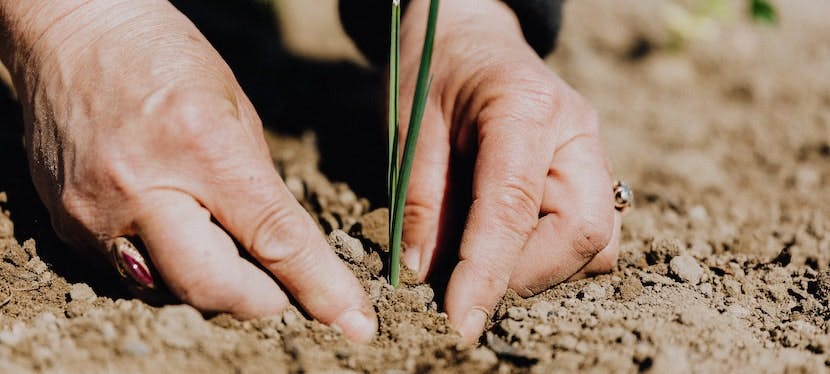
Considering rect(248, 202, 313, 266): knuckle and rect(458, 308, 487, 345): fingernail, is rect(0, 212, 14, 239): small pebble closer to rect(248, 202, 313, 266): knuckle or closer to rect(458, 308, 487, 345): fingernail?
rect(248, 202, 313, 266): knuckle

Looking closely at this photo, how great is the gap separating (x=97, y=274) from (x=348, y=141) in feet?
3.16

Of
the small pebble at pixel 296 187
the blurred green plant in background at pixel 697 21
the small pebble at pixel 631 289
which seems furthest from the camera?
the blurred green plant in background at pixel 697 21

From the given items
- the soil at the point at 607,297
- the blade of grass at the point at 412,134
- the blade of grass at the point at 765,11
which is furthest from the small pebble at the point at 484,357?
the blade of grass at the point at 765,11

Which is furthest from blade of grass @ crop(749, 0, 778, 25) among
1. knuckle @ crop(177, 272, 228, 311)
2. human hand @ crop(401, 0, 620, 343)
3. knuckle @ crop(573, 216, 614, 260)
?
knuckle @ crop(177, 272, 228, 311)

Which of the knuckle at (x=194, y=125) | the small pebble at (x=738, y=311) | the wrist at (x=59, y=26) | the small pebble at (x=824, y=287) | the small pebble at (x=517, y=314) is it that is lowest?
the small pebble at (x=824, y=287)

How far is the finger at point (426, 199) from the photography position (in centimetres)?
146

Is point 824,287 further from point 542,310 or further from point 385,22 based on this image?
point 385,22

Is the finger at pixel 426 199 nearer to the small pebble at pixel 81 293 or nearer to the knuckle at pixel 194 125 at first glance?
the knuckle at pixel 194 125

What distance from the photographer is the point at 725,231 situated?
6.10 ft

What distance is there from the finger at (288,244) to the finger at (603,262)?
0.50 meters

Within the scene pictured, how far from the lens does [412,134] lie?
118cm

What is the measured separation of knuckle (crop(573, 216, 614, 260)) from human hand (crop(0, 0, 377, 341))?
1.46 ft

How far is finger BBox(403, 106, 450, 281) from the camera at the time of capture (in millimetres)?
1463

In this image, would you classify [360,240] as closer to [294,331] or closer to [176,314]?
[294,331]
